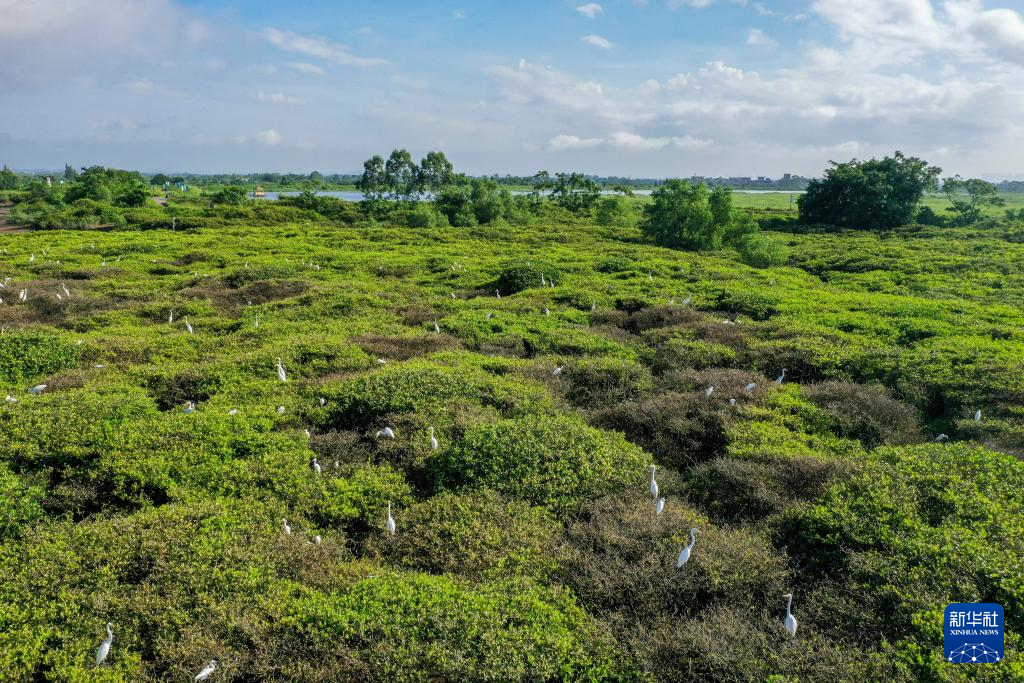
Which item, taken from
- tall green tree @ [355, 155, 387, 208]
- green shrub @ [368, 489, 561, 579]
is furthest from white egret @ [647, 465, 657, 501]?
tall green tree @ [355, 155, 387, 208]

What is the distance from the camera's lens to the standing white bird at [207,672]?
15.9 ft

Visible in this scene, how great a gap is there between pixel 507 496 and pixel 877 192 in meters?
62.0

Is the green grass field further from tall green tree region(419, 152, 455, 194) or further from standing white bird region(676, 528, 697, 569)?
tall green tree region(419, 152, 455, 194)

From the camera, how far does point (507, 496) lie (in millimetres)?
7715

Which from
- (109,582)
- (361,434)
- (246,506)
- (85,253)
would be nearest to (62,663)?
(109,582)

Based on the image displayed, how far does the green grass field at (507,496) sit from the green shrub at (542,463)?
0.14 feet

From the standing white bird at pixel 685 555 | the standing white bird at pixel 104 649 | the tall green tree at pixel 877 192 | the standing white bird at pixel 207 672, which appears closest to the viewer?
the standing white bird at pixel 207 672

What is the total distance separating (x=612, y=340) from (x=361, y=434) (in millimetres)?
7881

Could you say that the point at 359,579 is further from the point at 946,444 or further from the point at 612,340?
the point at 612,340

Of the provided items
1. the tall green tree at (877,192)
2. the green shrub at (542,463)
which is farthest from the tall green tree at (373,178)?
the green shrub at (542,463)

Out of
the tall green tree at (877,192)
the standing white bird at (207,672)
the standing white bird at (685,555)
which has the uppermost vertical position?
the tall green tree at (877,192)

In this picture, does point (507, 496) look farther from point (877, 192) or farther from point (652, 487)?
point (877, 192)

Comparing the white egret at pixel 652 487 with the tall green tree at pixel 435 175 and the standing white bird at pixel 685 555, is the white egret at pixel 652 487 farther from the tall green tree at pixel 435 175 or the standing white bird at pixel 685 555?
the tall green tree at pixel 435 175

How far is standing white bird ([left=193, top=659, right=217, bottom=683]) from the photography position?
15.9 ft
